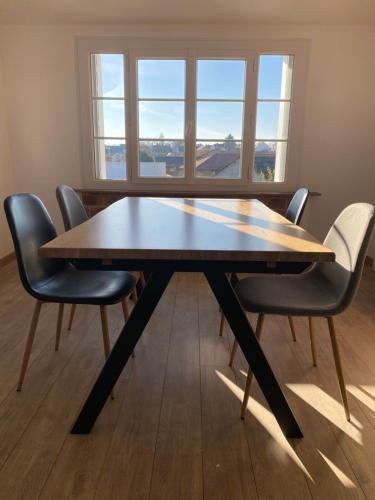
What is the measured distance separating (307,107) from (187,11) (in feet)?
4.54

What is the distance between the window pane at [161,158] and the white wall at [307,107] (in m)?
0.66

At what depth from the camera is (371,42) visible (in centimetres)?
309

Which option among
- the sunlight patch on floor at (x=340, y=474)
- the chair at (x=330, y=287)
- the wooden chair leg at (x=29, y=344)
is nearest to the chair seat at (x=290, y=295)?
the chair at (x=330, y=287)

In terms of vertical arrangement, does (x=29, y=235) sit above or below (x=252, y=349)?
above

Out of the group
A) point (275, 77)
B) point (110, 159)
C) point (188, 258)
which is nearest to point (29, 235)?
point (188, 258)

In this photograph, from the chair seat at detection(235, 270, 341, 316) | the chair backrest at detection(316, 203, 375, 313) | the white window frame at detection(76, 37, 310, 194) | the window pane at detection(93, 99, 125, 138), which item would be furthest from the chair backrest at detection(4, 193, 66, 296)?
the window pane at detection(93, 99, 125, 138)

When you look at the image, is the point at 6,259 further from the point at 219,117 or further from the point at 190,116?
the point at 219,117

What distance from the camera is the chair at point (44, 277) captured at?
1.46 m

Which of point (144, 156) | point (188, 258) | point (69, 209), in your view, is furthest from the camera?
point (144, 156)

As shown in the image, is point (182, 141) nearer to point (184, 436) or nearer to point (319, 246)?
point (319, 246)

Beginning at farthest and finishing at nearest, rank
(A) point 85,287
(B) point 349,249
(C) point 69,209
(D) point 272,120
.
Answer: (D) point 272,120 < (C) point 69,209 < (A) point 85,287 < (B) point 349,249

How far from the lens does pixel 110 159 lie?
136 inches

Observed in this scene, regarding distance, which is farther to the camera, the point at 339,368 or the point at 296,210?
the point at 296,210

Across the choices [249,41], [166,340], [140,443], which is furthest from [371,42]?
[140,443]
